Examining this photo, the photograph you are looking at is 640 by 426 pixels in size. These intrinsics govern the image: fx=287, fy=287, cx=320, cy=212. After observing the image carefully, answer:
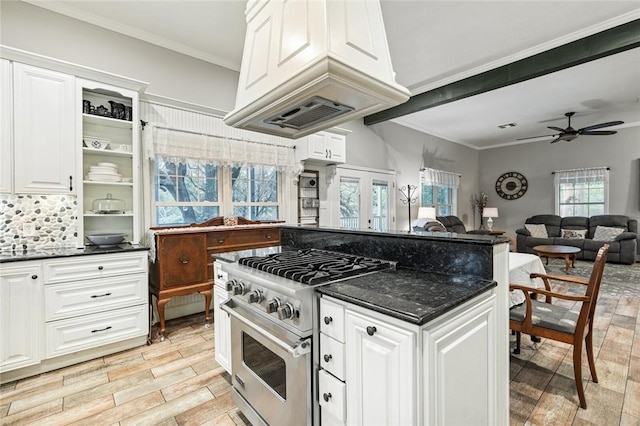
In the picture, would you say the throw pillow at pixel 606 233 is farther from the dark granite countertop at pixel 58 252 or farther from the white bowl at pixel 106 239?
the white bowl at pixel 106 239

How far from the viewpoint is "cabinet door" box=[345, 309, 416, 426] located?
96 cm

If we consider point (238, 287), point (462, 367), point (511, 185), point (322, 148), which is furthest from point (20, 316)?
point (511, 185)

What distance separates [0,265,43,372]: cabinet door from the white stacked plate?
92 cm

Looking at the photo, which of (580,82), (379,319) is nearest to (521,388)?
(379,319)

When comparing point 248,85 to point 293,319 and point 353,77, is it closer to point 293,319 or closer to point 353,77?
point 353,77

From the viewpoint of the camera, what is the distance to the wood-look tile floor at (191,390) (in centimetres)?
174

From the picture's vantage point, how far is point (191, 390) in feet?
6.61

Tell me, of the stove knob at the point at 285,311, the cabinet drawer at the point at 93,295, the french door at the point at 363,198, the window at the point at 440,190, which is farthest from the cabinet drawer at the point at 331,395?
the window at the point at 440,190

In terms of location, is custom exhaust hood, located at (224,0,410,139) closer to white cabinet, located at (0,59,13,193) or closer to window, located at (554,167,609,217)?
white cabinet, located at (0,59,13,193)

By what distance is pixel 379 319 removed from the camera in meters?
1.04

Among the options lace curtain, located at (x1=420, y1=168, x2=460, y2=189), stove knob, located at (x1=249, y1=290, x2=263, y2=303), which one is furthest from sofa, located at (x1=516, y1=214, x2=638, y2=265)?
stove knob, located at (x1=249, y1=290, x2=263, y2=303)

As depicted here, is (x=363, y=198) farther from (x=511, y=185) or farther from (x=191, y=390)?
(x=511, y=185)

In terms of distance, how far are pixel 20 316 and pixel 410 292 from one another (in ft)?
9.10

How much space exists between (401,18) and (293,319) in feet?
10.1
